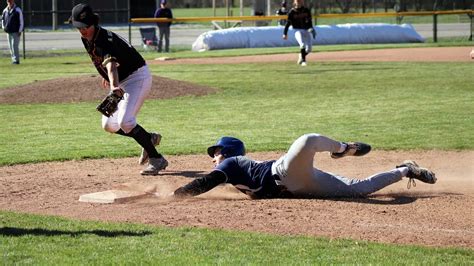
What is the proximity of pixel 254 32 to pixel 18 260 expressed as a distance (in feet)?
110

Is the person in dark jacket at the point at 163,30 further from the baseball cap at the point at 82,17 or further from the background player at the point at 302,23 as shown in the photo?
A: the baseball cap at the point at 82,17

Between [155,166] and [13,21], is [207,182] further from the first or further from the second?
[13,21]

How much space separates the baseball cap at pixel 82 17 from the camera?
32.7 ft

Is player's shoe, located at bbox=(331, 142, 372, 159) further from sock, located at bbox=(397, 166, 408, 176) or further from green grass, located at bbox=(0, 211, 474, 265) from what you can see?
green grass, located at bbox=(0, 211, 474, 265)

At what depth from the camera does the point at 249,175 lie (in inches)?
340

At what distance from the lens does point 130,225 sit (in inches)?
303

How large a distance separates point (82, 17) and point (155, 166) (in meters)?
1.87

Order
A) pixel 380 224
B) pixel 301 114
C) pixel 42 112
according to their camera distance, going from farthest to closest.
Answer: pixel 42 112
pixel 301 114
pixel 380 224

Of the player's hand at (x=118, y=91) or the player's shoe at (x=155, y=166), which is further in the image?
the player's shoe at (x=155, y=166)

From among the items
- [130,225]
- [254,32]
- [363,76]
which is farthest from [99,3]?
[130,225]

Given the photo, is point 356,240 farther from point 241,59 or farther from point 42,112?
point 241,59

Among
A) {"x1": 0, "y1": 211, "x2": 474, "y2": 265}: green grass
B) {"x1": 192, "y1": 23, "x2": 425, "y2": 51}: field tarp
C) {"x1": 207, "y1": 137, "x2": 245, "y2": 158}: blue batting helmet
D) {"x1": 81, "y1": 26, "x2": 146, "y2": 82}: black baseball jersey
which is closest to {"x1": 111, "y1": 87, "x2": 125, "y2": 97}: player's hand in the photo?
{"x1": 81, "y1": 26, "x2": 146, "y2": 82}: black baseball jersey

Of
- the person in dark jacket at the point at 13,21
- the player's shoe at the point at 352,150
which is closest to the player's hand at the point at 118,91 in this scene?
the player's shoe at the point at 352,150

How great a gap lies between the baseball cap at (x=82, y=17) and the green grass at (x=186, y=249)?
3101 mm
